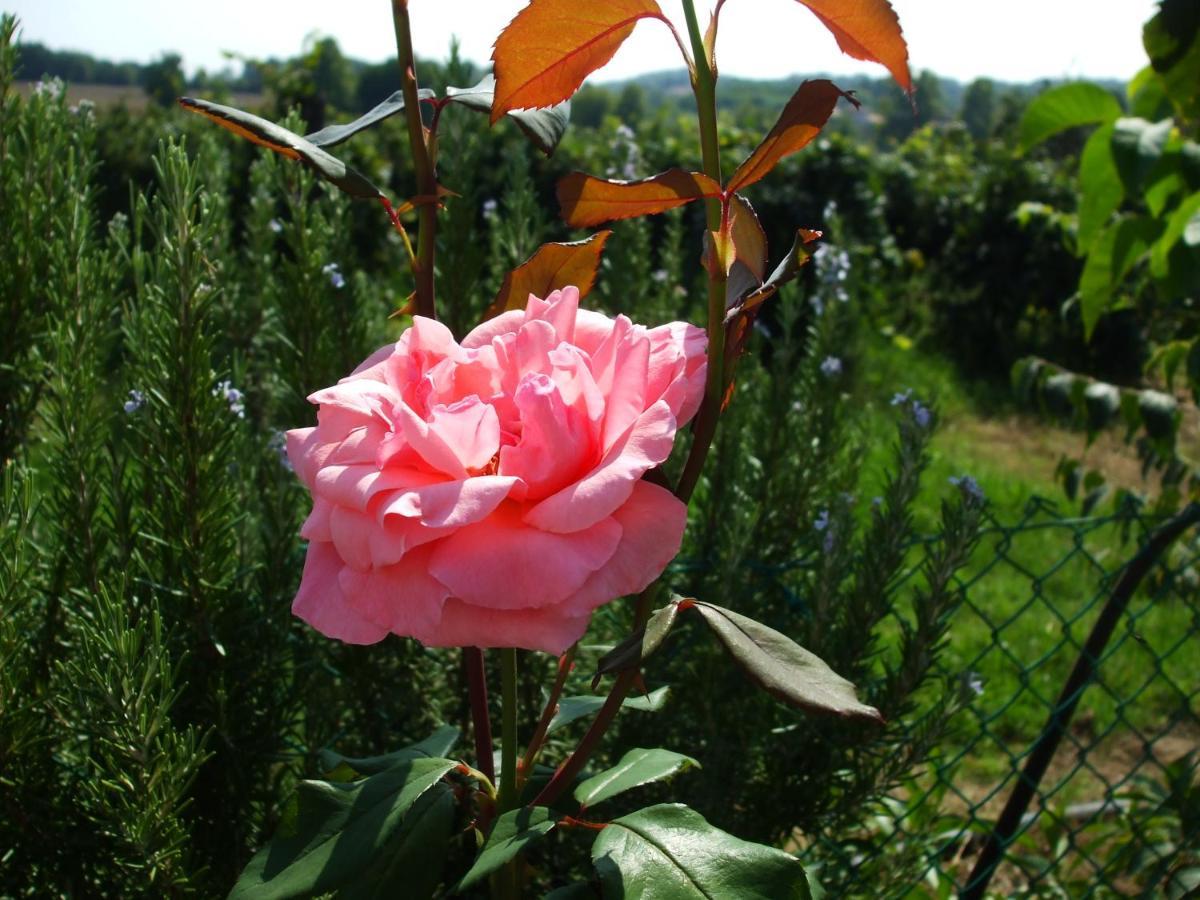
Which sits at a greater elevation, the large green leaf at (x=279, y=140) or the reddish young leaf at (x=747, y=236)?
the large green leaf at (x=279, y=140)

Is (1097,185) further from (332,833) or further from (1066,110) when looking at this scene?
(332,833)

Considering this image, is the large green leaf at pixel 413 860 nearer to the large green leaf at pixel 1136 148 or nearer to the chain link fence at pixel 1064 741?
the chain link fence at pixel 1064 741

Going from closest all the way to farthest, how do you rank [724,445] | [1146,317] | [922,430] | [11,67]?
[11,67]
[922,430]
[724,445]
[1146,317]

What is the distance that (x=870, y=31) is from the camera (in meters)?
→ 0.74

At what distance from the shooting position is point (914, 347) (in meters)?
8.73

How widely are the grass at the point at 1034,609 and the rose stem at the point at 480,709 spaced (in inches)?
42.4

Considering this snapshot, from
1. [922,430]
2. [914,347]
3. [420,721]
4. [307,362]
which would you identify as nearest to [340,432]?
[420,721]

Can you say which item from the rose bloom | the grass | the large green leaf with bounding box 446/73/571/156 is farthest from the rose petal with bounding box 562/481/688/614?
the grass

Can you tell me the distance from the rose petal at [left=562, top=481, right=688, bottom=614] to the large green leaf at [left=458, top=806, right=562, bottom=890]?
0.66 ft

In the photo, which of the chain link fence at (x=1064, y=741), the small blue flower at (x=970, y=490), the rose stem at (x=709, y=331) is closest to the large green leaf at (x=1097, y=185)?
the chain link fence at (x=1064, y=741)

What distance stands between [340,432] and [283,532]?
2.80 feet

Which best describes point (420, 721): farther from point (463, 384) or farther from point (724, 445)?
point (463, 384)

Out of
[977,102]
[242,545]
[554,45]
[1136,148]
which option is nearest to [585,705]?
[554,45]

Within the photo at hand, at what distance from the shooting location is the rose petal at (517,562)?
668 millimetres
